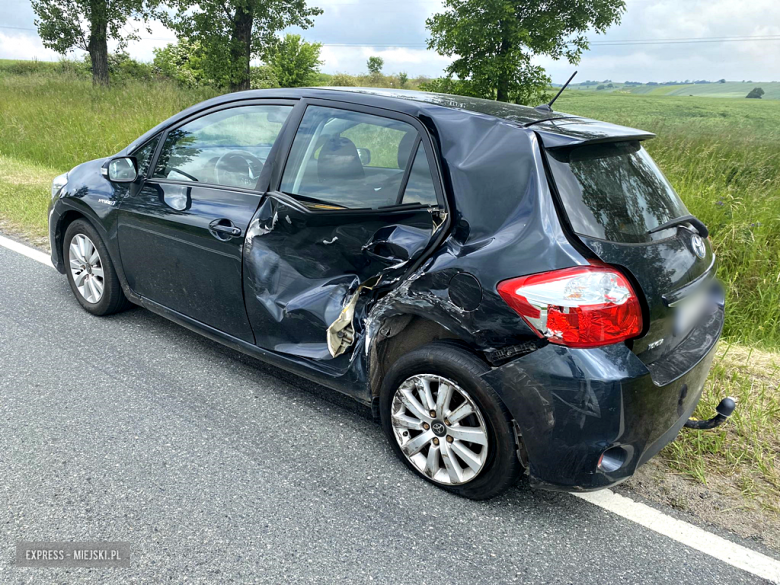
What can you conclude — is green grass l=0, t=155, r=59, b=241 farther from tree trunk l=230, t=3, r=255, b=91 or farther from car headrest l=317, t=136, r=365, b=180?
tree trunk l=230, t=3, r=255, b=91

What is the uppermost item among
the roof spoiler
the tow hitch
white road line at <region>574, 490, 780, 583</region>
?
the roof spoiler

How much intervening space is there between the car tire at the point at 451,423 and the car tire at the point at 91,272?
2352 millimetres

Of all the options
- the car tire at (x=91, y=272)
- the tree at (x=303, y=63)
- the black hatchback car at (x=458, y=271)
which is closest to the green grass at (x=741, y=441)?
the black hatchback car at (x=458, y=271)

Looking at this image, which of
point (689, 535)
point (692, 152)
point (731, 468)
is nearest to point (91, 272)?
point (689, 535)

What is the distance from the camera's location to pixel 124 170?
12.3 feet

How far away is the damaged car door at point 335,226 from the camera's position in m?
2.61

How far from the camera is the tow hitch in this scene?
248 centimetres

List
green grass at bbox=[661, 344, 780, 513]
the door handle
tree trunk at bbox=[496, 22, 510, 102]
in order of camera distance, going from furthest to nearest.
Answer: tree trunk at bbox=[496, 22, 510, 102] < the door handle < green grass at bbox=[661, 344, 780, 513]

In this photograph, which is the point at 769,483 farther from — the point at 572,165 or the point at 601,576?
the point at 572,165

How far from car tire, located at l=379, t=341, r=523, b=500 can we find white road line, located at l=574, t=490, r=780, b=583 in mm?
492

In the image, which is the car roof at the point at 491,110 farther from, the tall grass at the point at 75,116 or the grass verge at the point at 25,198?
the tall grass at the point at 75,116

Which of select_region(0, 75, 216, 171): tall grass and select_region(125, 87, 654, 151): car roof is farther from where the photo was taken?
select_region(0, 75, 216, 171): tall grass

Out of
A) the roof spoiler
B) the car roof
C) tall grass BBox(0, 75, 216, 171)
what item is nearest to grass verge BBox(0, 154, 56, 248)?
tall grass BBox(0, 75, 216, 171)

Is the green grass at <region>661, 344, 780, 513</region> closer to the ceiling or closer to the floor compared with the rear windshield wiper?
closer to the floor
